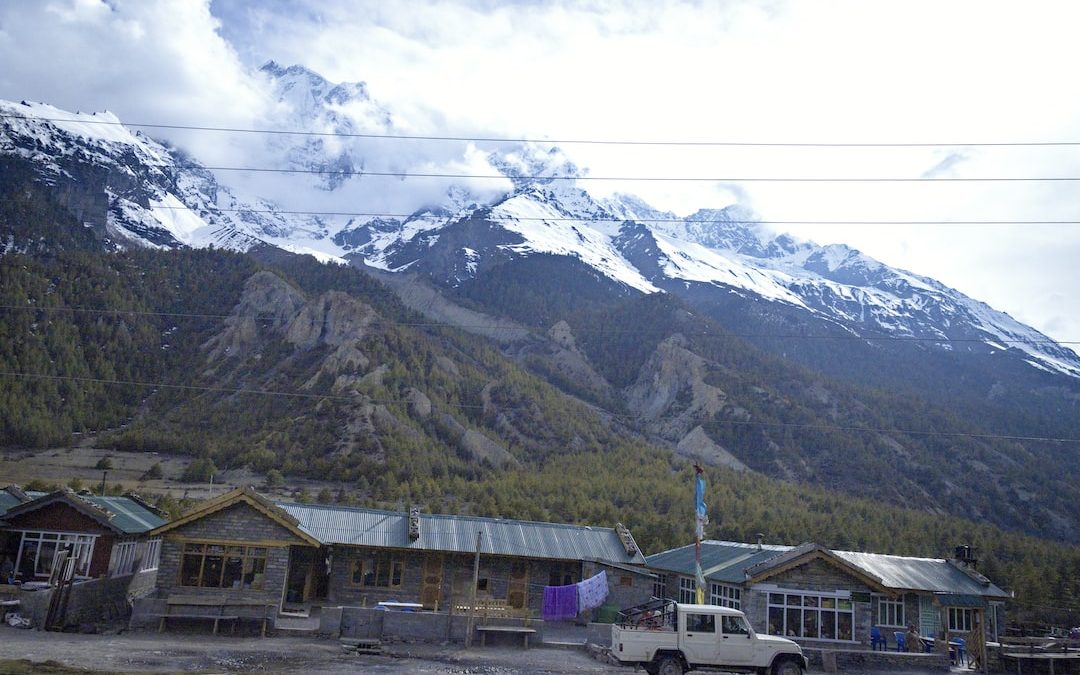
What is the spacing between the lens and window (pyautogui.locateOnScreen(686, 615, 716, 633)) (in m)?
21.5

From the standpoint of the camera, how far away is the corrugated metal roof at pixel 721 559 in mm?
32031

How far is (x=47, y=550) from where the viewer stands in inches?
1233

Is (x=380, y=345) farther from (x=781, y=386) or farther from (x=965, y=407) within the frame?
(x=965, y=407)

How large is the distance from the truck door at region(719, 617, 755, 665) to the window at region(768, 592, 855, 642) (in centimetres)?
911

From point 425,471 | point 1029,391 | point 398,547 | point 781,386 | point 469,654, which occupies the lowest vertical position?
point 469,654

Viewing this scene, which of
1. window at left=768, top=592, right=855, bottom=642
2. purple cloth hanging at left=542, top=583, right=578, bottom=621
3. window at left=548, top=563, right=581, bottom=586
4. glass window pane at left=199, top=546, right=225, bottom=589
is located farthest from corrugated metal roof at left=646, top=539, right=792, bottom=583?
glass window pane at left=199, top=546, right=225, bottom=589

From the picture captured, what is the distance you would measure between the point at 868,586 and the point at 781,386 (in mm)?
112935

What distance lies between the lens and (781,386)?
13962 cm

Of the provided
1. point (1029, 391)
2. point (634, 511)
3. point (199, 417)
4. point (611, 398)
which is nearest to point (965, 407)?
point (1029, 391)

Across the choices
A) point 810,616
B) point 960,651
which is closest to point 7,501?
point 810,616

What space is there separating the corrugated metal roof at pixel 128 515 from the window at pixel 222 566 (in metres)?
3.98

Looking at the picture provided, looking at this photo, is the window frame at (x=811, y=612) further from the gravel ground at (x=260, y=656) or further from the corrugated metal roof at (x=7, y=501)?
the corrugated metal roof at (x=7, y=501)

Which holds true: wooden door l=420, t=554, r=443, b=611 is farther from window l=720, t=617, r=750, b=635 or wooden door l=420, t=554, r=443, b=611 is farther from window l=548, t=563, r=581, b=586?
window l=720, t=617, r=750, b=635

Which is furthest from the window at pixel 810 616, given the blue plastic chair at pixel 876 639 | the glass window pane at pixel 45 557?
the glass window pane at pixel 45 557
